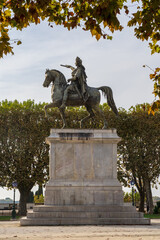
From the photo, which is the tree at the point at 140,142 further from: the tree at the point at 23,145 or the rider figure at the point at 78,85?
the rider figure at the point at 78,85

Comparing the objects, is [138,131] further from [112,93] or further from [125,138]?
[112,93]

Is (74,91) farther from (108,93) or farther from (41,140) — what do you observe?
(41,140)

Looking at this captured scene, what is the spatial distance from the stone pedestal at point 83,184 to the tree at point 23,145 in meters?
14.3

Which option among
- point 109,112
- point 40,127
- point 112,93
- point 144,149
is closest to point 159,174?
point 144,149

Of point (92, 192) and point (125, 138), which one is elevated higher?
point (125, 138)

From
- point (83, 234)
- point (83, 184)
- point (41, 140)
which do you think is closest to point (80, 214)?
point (83, 184)

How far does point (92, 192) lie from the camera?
18.0 metres

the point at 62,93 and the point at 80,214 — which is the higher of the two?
the point at 62,93

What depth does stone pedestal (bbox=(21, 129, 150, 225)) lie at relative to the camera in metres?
16.5

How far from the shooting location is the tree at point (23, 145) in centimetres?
3322

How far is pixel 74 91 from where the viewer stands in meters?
19.8

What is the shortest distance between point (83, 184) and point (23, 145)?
16.2m

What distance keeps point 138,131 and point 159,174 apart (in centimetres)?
470

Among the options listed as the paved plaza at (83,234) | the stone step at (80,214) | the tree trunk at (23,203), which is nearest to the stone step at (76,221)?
the stone step at (80,214)
